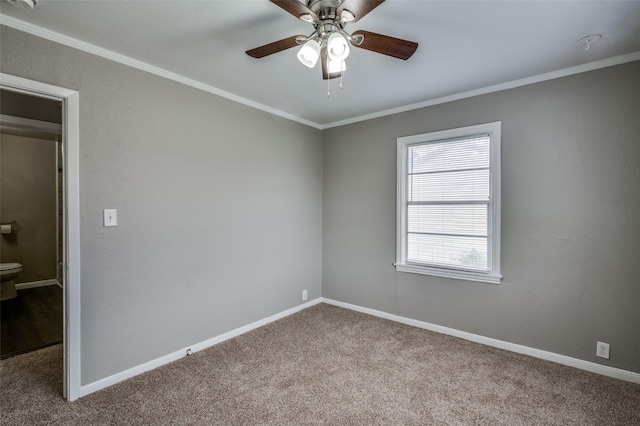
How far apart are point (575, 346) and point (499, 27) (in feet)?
8.31

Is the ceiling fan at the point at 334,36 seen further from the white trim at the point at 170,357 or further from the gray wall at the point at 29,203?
the gray wall at the point at 29,203

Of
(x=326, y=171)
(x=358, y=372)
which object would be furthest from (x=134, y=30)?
(x=358, y=372)

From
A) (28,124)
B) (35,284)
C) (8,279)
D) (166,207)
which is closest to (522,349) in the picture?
(166,207)

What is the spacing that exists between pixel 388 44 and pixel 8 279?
5.36 metres

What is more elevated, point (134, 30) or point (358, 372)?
point (134, 30)

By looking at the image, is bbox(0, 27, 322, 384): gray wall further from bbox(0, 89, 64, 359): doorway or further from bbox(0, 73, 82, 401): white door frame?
bbox(0, 89, 64, 359): doorway

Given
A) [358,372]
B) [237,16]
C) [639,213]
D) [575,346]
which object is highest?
[237,16]

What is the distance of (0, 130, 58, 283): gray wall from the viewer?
444 centimetres

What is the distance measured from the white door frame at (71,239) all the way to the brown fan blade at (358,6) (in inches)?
75.2

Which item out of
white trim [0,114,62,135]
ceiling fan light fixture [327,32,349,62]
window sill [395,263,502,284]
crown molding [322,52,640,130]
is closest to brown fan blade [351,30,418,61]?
ceiling fan light fixture [327,32,349,62]

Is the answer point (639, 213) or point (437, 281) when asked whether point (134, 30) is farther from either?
point (639, 213)

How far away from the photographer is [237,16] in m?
1.79

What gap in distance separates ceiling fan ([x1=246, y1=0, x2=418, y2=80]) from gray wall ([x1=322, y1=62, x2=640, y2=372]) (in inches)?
64.8

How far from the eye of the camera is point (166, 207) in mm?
2549
